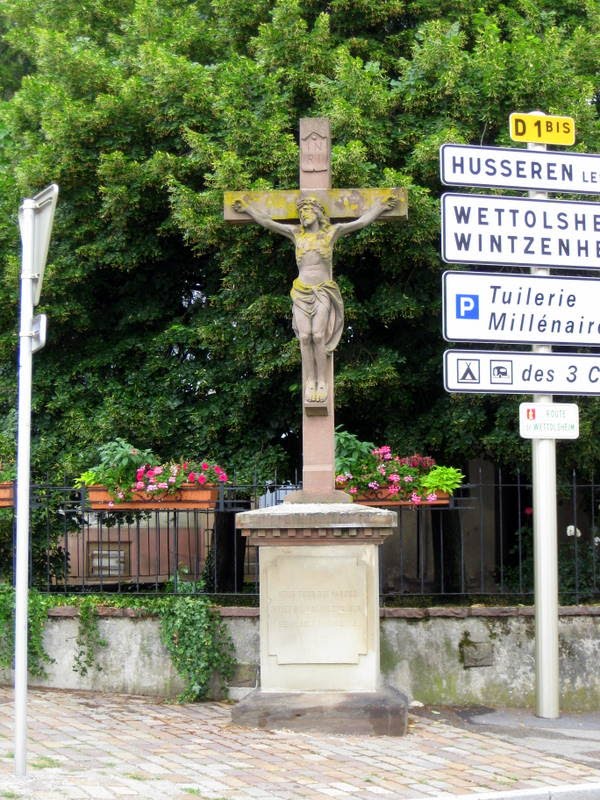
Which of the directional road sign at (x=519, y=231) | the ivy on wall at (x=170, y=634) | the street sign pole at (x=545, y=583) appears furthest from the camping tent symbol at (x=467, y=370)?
the ivy on wall at (x=170, y=634)

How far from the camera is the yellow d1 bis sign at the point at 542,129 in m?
8.35

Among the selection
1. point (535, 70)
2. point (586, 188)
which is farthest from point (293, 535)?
point (535, 70)

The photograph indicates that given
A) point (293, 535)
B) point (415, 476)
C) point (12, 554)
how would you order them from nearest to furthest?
point (293, 535) < point (415, 476) < point (12, 554)

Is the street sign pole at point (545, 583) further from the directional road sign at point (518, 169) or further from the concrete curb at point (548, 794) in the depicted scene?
the concrete curb at point (548, 794)

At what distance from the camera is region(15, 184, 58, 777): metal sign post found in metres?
5.89

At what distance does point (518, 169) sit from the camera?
8328 millimetres

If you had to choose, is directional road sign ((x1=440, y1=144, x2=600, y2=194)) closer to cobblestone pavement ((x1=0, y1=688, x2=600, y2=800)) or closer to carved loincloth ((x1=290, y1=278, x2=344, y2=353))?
carved loincloth ((x1=290, y1=278, x2=344, y2=353))

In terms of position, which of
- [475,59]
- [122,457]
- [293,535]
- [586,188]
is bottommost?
[293,535]

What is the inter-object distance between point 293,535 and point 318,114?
495 cm

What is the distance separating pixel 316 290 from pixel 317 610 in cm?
234

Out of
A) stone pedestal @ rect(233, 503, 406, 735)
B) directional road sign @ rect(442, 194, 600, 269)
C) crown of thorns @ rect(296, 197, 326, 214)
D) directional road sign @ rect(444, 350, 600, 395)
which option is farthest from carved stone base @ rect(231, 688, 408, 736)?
crown of thorns @ rect(296, 197, 326, 214)

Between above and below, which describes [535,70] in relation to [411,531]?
above

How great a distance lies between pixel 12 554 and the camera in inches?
399

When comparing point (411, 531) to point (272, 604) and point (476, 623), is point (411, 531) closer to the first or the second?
point (476, 623)
